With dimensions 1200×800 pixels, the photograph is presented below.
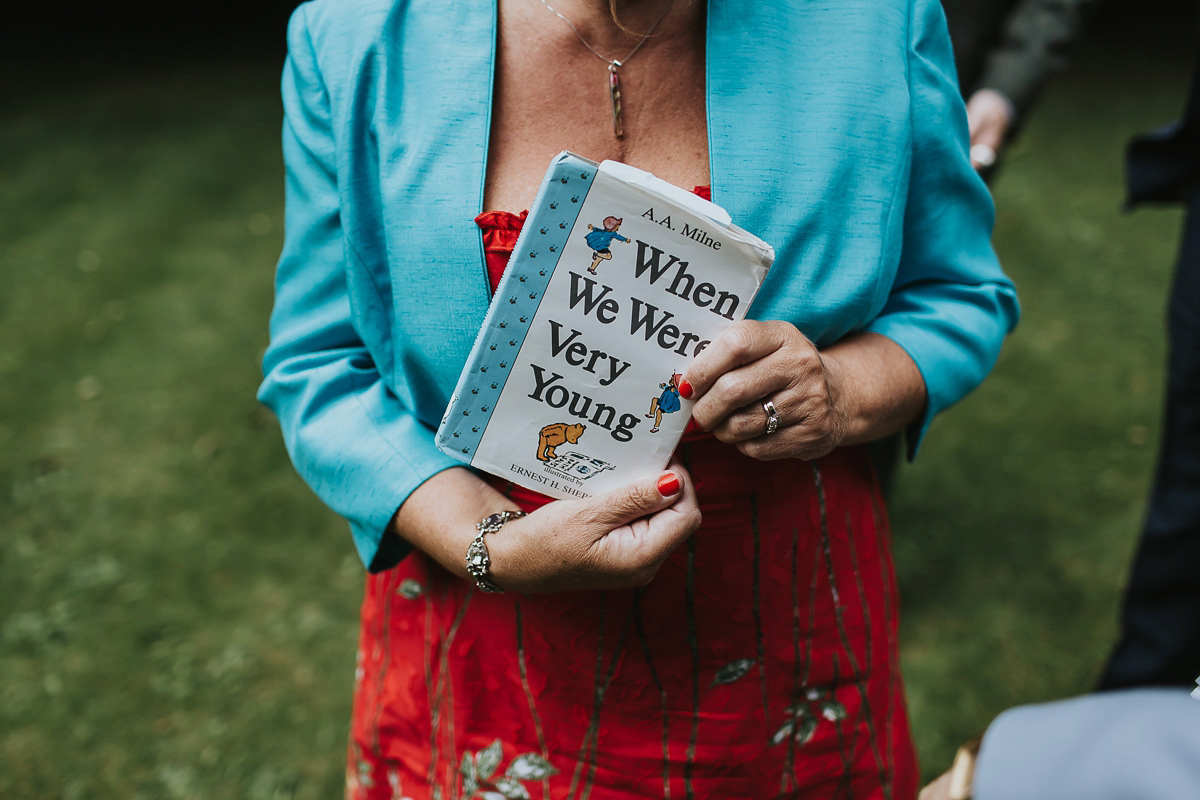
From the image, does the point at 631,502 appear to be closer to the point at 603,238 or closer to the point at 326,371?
the point at 603,238

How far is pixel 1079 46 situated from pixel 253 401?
6.67 m

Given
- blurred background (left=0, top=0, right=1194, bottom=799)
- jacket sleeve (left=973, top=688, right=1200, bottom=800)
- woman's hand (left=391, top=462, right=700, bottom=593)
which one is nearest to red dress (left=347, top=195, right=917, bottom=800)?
woman's hand (left=391, top=462, right=700, bottom=593)

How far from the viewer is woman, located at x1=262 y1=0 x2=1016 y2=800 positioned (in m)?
1.05

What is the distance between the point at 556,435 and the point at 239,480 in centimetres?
287

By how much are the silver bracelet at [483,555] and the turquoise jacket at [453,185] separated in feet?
0.36

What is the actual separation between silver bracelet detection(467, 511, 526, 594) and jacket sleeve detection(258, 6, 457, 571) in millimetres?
107

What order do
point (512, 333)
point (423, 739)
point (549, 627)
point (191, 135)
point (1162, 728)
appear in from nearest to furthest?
point (1162, 728) → point (512, 333) → point (549, 627) → point (423, 739) → point (191, 135)

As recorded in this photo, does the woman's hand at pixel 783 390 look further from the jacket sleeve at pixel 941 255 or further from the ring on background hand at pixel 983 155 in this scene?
the ring on background hand at pixel 983 155

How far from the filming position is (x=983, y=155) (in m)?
1.89

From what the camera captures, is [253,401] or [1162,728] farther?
[253,401]

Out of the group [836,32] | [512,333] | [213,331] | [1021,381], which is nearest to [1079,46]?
[1021,381]

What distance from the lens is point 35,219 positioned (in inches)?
203

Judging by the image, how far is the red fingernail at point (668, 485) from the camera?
0.97 m

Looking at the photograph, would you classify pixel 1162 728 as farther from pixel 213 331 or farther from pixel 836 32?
pixel 213 331
